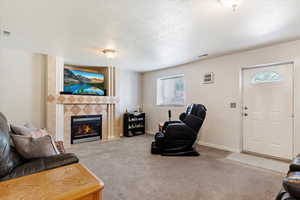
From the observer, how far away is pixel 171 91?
17.3ft

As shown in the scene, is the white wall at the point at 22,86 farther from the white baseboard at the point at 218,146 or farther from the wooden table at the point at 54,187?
the white baseboard at the point at 218,146

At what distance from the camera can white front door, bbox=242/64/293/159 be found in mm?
2990

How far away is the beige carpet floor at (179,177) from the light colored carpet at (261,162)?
16cm

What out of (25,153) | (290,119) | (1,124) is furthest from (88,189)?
(290,119)

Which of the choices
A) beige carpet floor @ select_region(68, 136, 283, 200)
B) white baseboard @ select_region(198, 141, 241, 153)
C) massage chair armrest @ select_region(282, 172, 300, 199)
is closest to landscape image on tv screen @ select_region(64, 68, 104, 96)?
beige carpet floor @ select_region(68, 136, 283, 200)

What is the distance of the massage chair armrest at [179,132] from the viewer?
3.36 meters

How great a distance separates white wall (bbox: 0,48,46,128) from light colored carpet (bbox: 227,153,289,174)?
15.1 ft

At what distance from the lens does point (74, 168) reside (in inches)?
51.8

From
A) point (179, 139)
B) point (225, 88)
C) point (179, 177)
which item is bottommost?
point (179, 177)

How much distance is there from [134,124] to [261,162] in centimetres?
371

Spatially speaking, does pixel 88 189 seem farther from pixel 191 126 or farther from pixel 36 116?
pixel 36 116

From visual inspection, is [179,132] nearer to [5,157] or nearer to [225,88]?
[225,88]

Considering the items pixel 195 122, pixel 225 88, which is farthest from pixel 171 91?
pixel 195 122

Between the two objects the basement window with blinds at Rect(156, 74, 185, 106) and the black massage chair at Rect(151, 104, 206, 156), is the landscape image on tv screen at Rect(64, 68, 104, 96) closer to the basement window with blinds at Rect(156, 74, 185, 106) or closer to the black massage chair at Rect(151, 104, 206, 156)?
the basement window with blinds at Rect(156, 74, 185, 106)
